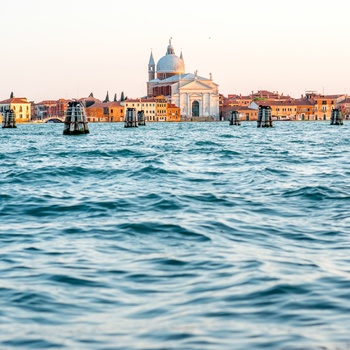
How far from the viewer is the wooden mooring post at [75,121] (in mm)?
43562

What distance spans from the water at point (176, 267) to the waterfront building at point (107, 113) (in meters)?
118

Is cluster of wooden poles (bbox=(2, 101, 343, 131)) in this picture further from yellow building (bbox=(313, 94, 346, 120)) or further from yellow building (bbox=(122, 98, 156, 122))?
yellow building (bbox=(313, 94, 346, 120))

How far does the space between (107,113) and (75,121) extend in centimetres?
8610

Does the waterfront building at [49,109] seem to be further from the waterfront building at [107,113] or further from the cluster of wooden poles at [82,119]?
the cluster of wooden poles at [82,119]

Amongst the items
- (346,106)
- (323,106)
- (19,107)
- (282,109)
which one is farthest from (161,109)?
(346,106)

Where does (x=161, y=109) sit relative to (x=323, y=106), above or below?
below

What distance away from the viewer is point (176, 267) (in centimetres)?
611

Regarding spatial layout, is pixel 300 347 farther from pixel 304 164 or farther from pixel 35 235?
pixel 304 164

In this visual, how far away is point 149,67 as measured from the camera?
14475cm

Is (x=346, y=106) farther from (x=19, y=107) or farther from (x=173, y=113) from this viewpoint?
(x=19, y=107)

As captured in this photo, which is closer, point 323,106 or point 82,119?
point 82,119

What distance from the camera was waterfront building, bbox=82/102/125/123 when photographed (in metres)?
130

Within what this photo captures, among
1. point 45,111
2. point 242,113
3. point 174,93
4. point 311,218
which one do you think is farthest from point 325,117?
point 311,218

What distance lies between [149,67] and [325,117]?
31957 millimetres
